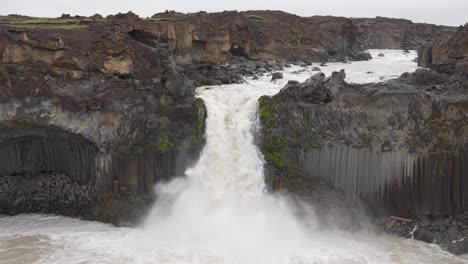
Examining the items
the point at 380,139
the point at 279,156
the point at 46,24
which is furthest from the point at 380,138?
the point at 46,24

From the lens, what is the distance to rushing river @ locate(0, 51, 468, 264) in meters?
17.6

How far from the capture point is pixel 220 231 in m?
19.4

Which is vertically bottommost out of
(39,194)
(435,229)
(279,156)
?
(435,229)

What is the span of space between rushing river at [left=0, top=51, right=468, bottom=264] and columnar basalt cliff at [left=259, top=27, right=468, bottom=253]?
4.12 feet

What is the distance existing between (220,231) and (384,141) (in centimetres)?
828

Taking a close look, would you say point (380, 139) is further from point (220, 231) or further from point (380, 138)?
point (220, 231)

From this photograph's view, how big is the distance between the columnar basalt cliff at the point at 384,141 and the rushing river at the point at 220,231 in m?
1.26

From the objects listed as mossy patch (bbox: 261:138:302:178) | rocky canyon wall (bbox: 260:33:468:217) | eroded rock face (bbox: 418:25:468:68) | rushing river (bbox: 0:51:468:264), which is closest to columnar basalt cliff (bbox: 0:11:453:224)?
rushing river (bbox: 0:51:468:264)

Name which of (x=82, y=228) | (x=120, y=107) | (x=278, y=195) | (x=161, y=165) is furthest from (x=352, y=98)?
(x=82, y=228)

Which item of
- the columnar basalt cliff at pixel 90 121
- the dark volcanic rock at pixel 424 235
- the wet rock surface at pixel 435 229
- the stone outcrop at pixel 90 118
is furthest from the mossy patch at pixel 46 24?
the dark volcanic rock at pixel 424 235

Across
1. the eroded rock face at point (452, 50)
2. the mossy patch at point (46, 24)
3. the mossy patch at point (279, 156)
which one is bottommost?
the mossy patch at point (279, 156)

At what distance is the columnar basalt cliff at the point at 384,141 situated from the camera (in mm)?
19531

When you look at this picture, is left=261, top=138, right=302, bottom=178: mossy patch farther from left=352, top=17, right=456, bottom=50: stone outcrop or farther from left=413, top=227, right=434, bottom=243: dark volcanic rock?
left=352, top=17, right=456, bottom=50: stone outcrop

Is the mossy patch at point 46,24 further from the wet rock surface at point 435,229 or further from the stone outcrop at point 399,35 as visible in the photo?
the stone outcrop at point 399,35
